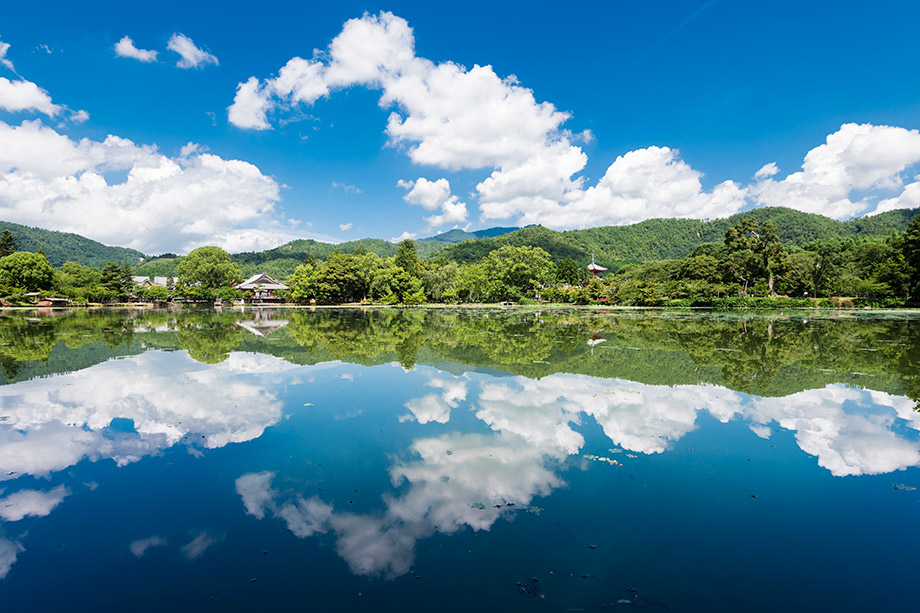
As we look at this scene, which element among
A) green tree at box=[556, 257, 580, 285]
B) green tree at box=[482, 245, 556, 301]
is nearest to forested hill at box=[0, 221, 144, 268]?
green tree at box=[482, 245, 556, 301]

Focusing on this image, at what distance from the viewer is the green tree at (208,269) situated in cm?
5509

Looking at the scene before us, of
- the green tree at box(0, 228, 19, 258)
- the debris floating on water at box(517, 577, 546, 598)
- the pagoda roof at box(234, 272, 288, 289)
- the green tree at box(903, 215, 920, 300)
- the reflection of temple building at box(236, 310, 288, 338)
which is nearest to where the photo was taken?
the debris floating on water at box(517, 577, 546, 598)

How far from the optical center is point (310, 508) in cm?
394

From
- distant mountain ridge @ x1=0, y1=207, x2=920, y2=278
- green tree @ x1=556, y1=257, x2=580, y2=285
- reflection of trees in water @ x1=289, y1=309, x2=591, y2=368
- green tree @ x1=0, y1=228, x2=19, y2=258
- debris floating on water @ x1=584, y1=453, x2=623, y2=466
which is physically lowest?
debris floating on water @ x1=584, y1=453, x2=623, y2=466

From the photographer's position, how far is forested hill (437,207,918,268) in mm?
88812

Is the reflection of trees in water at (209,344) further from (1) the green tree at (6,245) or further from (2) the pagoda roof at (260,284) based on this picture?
(1) the green tree at (6,245)

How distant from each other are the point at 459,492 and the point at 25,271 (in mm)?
61191

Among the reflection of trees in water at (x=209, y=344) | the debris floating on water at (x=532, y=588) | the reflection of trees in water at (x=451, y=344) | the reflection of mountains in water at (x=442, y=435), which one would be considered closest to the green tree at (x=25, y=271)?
the reflection of trees in water at (x=209, y=344)

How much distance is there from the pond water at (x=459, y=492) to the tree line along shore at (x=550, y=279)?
34.8m

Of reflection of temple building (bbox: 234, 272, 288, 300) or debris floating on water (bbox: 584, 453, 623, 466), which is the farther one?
reflection of temple building (bbox: 234, 272, 288, 300)

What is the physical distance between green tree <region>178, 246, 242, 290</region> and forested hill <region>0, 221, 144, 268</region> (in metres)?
57.7

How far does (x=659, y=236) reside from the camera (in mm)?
119812

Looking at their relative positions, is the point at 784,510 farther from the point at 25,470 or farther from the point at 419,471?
the point at 25,470

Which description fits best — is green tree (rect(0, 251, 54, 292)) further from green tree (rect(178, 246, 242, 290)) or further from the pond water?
the pond water
